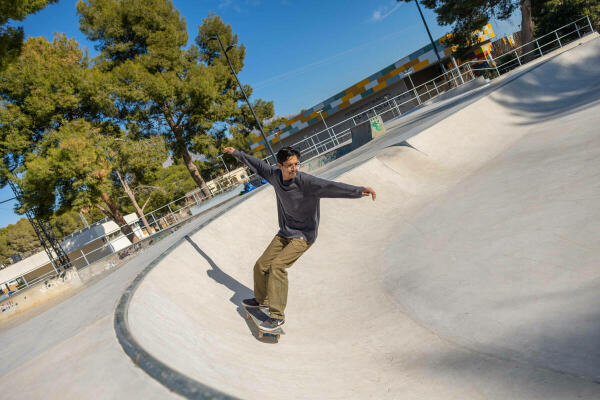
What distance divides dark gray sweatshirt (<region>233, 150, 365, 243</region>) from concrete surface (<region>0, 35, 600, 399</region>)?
106cm

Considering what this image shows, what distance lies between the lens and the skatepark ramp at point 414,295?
237cm

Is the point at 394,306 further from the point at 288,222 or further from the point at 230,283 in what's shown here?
the point at 230,283

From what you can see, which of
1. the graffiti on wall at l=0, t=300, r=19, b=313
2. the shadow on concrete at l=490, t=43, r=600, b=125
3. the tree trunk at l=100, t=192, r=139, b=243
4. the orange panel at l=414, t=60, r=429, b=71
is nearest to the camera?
the shadow on concrete at l=490, t=43, r=600, b=125

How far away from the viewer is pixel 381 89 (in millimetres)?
31797

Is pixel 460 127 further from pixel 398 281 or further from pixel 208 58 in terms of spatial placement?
pixel 208 58

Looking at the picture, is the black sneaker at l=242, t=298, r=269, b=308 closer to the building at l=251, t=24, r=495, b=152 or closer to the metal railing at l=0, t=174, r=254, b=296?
the metal railing at l=0, t=174, r=254, b=296

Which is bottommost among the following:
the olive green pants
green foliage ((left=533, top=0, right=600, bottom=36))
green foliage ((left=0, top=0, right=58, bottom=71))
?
the olive green pants

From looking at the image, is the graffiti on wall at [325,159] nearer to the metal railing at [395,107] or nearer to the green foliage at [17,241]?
the metal railing at [395,107]

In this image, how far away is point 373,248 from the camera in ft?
17.6

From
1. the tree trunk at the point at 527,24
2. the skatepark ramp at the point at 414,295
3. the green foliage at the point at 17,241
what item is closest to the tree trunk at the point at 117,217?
the skatepark ramp at the point at 414,295

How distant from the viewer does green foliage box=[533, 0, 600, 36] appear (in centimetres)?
2578

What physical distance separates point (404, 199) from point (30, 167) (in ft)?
56.2

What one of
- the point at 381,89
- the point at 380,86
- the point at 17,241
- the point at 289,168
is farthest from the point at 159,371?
the point at 17,241

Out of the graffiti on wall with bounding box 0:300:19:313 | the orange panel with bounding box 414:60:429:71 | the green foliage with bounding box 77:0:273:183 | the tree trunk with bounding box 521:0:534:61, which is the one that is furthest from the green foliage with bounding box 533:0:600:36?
the graffiti on wall with bounding box 0:300:19:313
